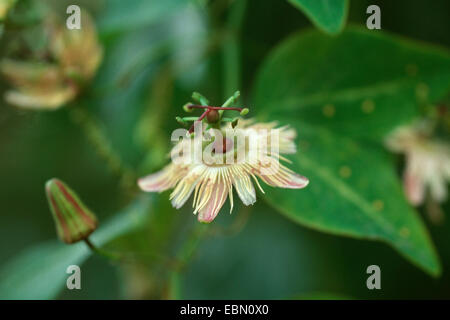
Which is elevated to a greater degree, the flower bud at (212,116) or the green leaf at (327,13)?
the green leaf at (327,13)

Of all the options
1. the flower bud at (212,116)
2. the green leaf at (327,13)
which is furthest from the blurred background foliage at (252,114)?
the flower bud at (212,116)

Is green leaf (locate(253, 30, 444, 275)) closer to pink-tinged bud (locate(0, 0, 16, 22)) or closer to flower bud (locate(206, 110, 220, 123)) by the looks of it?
flower bud (locate(206, 110, 220, 123))

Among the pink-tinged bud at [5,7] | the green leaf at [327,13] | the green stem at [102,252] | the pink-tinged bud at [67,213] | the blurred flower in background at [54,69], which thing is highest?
the pink-tinged bud at [5,7]

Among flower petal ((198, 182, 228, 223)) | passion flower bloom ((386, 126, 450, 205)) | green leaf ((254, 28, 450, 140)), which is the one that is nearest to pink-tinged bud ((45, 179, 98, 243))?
flower petal ((198, 182, 228, 223))

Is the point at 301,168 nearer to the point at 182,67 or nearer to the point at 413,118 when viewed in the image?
the point at 413,118

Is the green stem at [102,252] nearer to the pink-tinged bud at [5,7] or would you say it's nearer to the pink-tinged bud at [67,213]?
the pink-tinged bud at [67,213]

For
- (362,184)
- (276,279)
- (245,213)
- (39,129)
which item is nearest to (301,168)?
(362,184)
